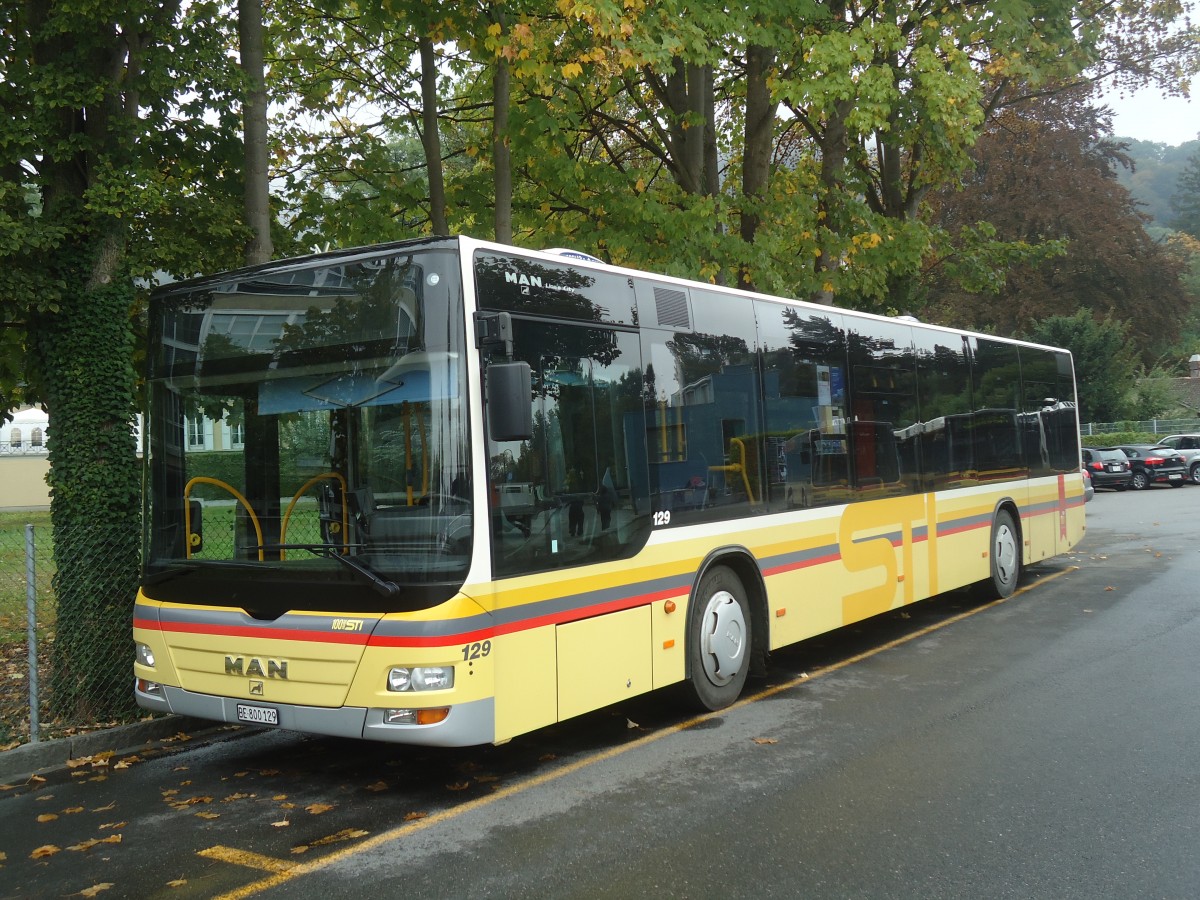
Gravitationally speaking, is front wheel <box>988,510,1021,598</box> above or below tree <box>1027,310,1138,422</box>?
below

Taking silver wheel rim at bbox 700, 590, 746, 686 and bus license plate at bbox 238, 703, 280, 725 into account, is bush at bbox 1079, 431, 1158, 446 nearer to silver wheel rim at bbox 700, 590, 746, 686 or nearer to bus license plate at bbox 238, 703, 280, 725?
silver wheel rim at bbox 700, 590, 746, 686

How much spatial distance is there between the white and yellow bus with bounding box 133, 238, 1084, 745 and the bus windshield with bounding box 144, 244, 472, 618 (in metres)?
0.01

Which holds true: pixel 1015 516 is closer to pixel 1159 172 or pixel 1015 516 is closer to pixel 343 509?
pixel 343 509

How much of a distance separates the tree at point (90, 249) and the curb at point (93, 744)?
47 centimetres

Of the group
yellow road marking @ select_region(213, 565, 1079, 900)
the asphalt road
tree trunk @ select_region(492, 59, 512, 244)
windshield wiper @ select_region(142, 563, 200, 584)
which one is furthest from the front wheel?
windshield wiper @ select_region(142, 563, 200, 584)

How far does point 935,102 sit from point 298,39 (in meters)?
8.56

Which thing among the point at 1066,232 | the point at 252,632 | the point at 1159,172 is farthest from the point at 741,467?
the point at 1159,172

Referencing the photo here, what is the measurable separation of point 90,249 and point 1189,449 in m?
37.6

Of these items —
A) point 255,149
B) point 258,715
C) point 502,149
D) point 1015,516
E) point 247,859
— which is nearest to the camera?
point 247,859

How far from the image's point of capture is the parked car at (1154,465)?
36906mm

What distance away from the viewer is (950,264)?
21906 millimetres

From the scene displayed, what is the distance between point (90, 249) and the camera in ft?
28.1

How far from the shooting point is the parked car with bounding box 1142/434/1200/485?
37.1 metres

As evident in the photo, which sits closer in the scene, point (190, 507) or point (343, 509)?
point (343, 509)
